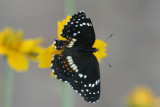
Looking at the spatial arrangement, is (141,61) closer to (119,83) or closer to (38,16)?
(119,83)

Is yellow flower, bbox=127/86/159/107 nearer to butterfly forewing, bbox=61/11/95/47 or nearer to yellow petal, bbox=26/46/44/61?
yellow petal, bbox=26/46/44/61

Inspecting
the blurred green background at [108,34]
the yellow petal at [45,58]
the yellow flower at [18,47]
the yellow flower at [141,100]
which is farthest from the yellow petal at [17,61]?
the blurred green background at [108,34]

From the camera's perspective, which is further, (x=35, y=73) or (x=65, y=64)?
(x=35, y=73)

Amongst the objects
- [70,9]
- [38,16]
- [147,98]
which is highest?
[38,16]

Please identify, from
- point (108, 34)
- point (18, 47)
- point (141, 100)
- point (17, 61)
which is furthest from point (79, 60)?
point (108, 34)

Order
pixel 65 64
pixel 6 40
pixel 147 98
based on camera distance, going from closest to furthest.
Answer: pixel 65 64, pixel 6 40, pixel 147 98

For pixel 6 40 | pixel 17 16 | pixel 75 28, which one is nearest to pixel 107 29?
pixel 17 16

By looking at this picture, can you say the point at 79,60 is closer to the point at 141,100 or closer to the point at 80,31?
the point at 80,31
